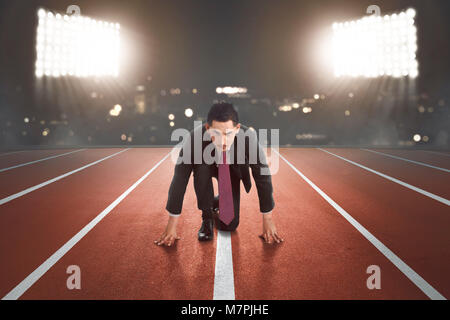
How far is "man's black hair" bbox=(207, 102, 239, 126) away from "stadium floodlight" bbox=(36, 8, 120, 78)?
1763 cm

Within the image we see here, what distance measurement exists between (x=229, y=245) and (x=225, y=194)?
0.60 meters

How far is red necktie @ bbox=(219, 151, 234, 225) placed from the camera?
3.76m

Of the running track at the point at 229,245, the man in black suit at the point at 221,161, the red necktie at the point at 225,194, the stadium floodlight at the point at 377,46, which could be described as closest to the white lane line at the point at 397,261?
the running track at the point at 229,245

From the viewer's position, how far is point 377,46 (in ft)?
60.7

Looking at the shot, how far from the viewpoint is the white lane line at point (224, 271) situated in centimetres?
271

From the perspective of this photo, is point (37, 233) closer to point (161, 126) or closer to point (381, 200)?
point (381, 200)

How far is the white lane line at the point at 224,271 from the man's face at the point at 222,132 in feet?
3.87

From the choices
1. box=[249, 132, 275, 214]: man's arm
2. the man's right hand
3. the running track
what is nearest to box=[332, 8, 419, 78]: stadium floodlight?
the running track

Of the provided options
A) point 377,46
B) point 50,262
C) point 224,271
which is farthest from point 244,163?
point 377,46

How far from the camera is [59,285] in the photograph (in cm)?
285

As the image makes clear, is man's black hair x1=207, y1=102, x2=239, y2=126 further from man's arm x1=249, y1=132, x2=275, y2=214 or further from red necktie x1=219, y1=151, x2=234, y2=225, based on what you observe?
red necktie x1=219, y1=151, x2=234, y2=225

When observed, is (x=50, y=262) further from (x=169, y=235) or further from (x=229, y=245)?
(x=229, y=245)

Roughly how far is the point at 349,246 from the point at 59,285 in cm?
308
